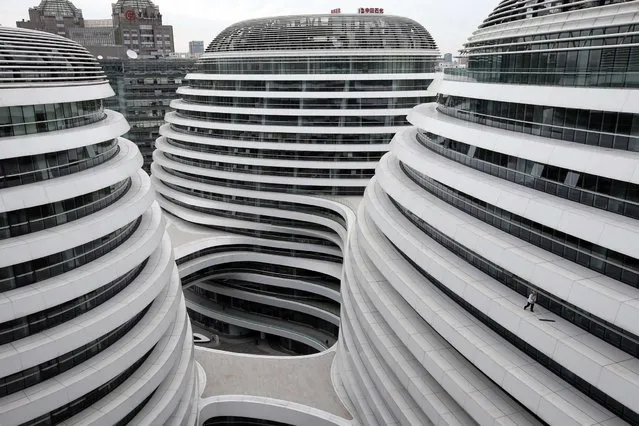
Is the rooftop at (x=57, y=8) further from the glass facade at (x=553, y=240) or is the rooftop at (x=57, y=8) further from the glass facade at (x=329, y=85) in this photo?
the glass facade at (x=553, y=240)

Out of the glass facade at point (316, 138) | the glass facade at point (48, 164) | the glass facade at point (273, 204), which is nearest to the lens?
the glass facade at point (48, 164)

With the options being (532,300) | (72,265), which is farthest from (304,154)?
(532,300)

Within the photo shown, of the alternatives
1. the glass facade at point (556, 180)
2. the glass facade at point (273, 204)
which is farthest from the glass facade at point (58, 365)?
the glass facade at point (273, 204)

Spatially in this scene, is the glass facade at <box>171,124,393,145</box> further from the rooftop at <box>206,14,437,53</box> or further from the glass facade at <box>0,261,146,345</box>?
the glass facade at <box>0,261,146,345</box>

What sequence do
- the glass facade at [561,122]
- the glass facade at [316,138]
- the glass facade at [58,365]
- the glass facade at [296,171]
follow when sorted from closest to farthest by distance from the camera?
the glass facade at [561,122] → the glass facade at [58,365] → the glass facade at [316,138] → the glass facade at [296,171]

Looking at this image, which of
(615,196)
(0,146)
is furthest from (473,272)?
(0,146)

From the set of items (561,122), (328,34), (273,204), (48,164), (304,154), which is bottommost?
(273,204)

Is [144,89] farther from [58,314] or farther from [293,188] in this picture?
[58,314]
